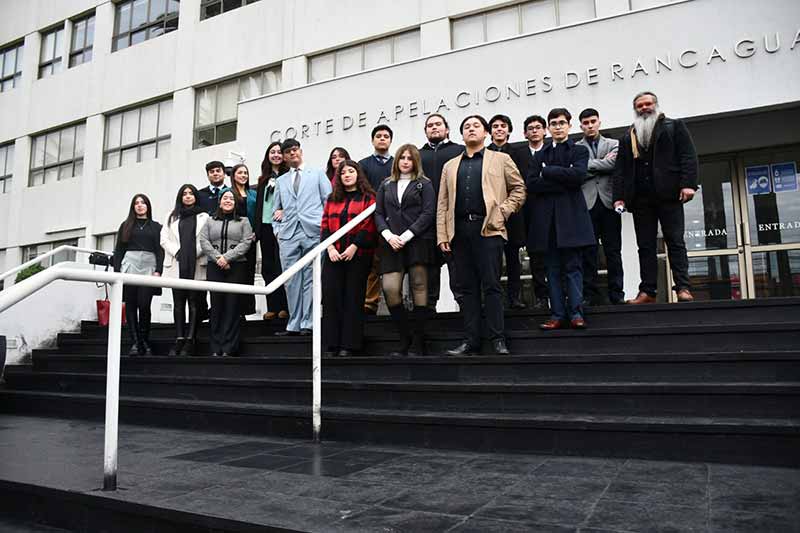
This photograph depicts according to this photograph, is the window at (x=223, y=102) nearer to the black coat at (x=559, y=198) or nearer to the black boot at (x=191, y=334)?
the black boot at (x=191, y=334)

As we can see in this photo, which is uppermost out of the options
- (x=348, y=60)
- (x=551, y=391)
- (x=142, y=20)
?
(x=142, y=20)

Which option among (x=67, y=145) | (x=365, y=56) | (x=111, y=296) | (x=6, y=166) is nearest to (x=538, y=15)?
(x=365, y=56)

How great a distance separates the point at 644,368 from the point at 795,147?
6.55 meters

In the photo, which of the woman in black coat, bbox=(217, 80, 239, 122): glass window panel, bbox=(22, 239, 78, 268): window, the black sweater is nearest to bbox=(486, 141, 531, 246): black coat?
→ the woman in black coat

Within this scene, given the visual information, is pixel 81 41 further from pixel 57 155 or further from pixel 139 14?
pixel 57 155

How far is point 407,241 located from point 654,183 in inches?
80.8

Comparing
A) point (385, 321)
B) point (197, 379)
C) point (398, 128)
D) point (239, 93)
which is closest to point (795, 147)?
point (398, 128)

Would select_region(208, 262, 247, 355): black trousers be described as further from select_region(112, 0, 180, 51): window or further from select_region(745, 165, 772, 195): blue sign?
select_region(112, 0, 180, 51): window

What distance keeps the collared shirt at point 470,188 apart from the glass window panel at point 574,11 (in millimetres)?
6511

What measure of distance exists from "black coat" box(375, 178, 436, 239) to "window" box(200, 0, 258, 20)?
10251mm

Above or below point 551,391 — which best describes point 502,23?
above

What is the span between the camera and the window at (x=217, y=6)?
13.0m

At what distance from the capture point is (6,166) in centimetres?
1698

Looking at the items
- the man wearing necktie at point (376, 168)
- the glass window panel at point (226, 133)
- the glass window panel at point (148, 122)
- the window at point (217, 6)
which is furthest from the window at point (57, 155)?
the man wearing necktie at point (376, 168)
